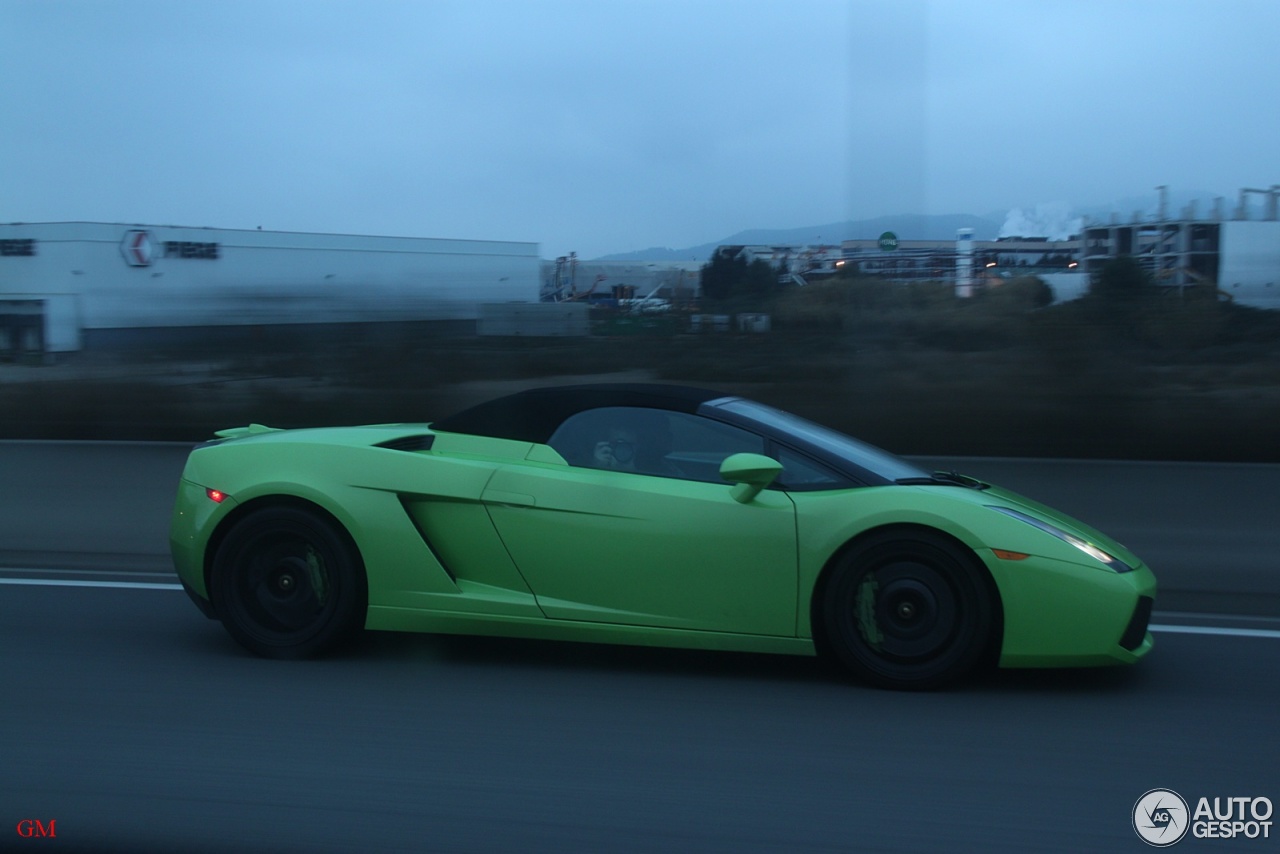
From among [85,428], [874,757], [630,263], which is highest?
[630,263]

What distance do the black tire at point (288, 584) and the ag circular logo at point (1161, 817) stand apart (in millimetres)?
3019

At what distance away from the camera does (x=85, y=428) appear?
9.40m

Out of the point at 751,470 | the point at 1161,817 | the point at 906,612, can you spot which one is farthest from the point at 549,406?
the point at 1161,817

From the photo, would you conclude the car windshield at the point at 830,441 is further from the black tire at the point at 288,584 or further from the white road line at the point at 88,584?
the white road line at the point at 88,584

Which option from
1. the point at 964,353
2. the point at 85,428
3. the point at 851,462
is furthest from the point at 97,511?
the point at 964,353

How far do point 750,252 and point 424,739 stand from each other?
7.52m

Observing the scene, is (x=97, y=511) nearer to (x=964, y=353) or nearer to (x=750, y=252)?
(x=750, y=252)

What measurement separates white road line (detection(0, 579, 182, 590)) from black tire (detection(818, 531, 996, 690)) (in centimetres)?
388

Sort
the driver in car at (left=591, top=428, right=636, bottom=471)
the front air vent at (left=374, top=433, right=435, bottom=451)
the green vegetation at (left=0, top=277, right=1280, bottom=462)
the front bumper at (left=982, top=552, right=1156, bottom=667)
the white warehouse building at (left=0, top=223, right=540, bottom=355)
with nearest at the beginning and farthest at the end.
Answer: the front bumper at (left=982, top=552, right=1156, bottom=667)
the driver in car at (left=591, top=428, right=636, bottom=471)
the front air vent at (left=374, top=433, right=435, bottom=451)
the green vegetation at (left=0, top=277, right=1280, bottom=462)
the white warehouse building at (left=0, top=223, right=540, bottom=355)

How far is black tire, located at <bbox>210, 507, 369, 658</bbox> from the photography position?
470cm

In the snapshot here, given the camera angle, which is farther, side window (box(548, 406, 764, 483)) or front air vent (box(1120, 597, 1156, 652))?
side window (box(548, 406, 764, 483))

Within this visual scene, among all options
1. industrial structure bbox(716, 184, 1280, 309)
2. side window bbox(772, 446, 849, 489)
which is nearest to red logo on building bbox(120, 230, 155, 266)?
industrial structure bbox(716, 184, 1280, 309)
